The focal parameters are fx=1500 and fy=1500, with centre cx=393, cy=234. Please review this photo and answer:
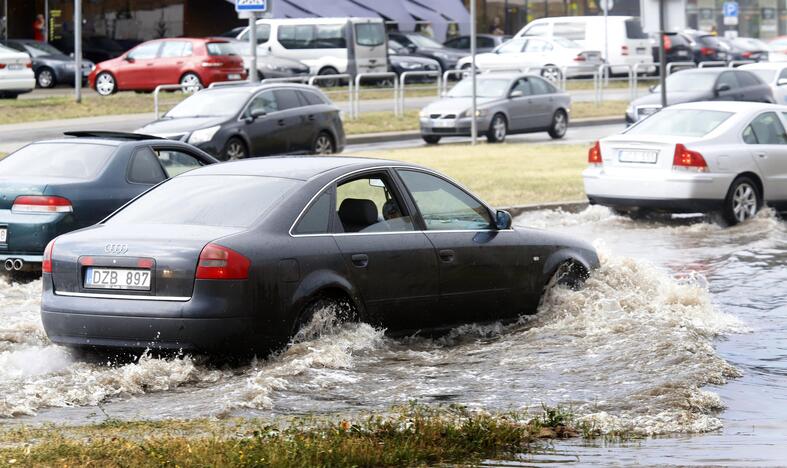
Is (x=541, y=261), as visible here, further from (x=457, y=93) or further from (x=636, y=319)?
(x=457, y=93)

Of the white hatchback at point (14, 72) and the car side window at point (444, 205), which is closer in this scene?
the car side window at point (444, 205)

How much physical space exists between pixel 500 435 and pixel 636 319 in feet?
12.6

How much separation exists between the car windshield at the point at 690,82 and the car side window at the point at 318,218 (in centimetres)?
2339

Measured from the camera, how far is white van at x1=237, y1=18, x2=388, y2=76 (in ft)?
141

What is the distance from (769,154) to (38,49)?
28507mm

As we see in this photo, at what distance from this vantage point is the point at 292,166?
32.0 feet

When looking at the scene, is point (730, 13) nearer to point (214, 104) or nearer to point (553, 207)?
point (214, 104)

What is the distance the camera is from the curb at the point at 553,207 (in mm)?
18375

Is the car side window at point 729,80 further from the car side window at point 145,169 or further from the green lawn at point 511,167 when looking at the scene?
the car side window at point 145,169

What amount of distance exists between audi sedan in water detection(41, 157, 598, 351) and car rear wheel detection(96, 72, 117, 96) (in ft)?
91.9

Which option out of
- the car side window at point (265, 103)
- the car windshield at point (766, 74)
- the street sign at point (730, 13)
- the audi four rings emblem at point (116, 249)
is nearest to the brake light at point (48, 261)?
the audi four rings emblem at point (116, 249)

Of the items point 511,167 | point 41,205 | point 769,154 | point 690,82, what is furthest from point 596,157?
point 690,82

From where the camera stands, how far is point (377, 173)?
9.84m

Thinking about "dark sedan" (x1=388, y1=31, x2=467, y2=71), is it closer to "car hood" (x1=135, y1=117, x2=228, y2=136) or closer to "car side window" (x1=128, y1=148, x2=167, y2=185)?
"car hood" (x1=135, y1=117, x2=228, y2=136)
